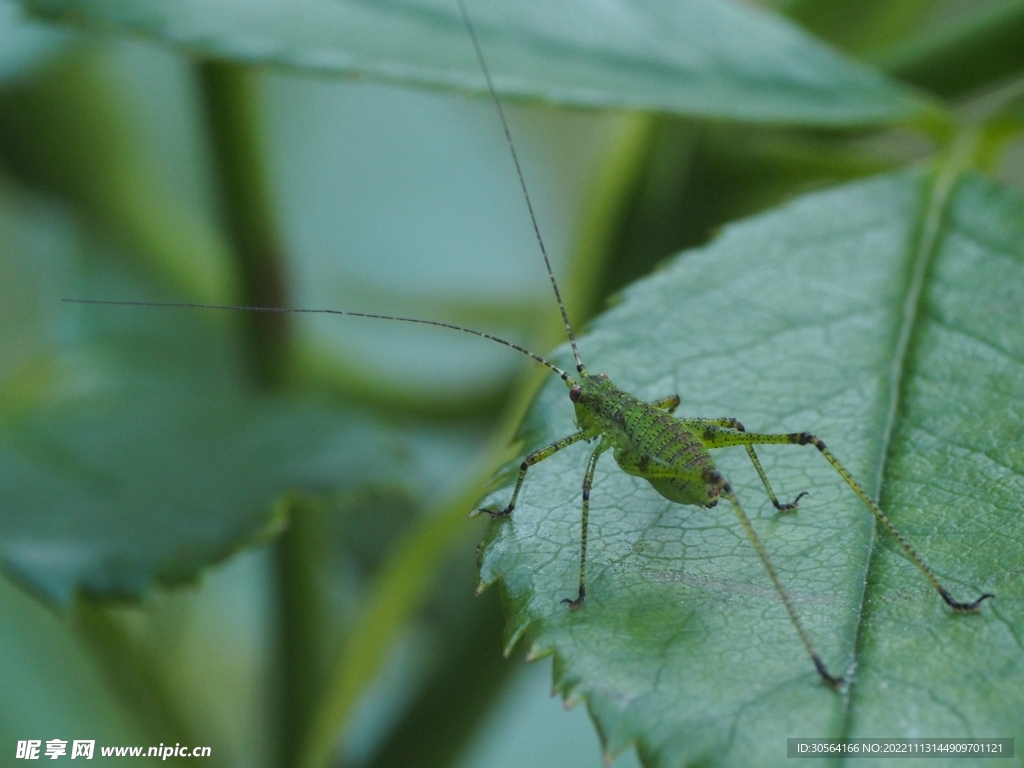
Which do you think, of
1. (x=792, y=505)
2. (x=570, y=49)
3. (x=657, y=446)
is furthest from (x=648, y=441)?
(x=570, y=49)

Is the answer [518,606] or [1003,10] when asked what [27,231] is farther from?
[1003,10]

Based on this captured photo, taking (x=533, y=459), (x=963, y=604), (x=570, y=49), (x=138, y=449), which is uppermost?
(x=570, y=49)

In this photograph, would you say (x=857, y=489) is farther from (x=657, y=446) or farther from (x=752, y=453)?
(x=657, y=446)

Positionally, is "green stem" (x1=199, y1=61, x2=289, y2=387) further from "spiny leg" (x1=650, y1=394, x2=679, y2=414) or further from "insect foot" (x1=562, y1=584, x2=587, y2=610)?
"insect foot" (x1=562, y1=584, x2=587, y2=610)

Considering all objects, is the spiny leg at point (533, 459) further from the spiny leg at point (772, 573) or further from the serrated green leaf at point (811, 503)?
the spiny leg at point (772, 573)

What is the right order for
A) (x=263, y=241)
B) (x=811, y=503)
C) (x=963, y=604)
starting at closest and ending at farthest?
(x=963, y=604)
(x=811, y=503)
(x=263, y=241)

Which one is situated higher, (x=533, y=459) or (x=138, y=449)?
(x=138, y=449)

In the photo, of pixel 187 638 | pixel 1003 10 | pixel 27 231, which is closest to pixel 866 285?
pixel 1003 10
